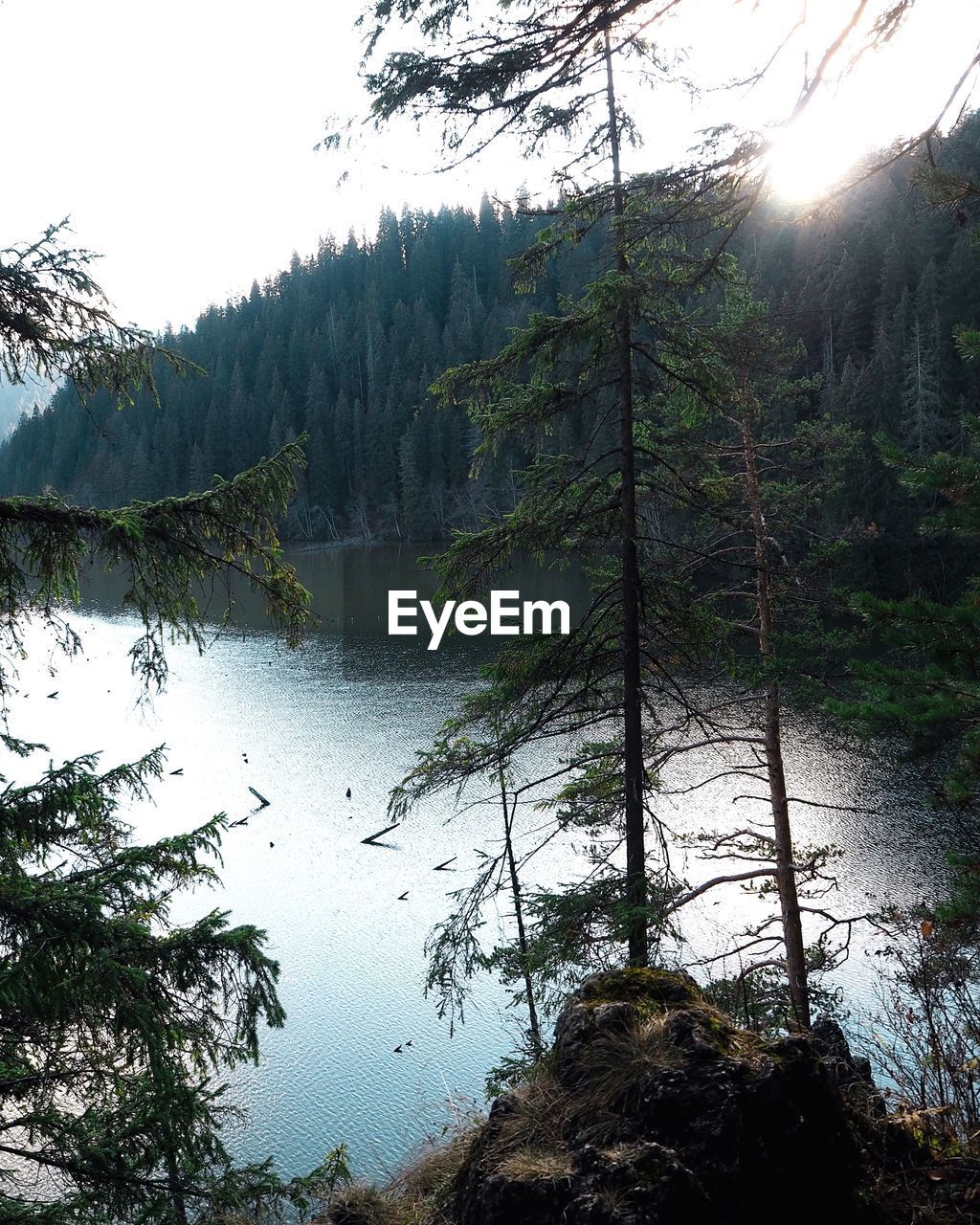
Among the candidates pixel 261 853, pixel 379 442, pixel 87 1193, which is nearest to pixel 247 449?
pixel 379 442

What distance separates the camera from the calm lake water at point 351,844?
38.0 ft

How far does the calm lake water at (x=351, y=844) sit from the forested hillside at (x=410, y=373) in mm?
10105

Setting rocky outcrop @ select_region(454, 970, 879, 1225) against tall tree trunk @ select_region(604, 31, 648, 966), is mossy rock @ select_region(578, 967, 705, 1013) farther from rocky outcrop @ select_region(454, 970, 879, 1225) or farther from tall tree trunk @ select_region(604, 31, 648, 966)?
tall tree trunk @ select_region(604, 31, 648, 966)

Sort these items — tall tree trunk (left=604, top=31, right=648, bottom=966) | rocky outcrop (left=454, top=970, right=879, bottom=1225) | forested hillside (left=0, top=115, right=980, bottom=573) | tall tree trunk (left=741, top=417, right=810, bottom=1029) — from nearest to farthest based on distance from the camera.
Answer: rocky outcrop (left=454, top=970, right=879, bottom=1225)
tall tree trunk (left=604, top=31, right=648, bottom=966)
tall tree trunk (left=741, top=417, right=810, bottom=1029)
forested hillside (left=0, top=115, right=980, bottom=573)

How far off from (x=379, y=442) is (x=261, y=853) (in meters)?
60.3

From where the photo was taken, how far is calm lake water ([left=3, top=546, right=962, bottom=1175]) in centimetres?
1159

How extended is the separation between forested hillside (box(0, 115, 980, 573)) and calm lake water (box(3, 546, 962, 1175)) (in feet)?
33.2

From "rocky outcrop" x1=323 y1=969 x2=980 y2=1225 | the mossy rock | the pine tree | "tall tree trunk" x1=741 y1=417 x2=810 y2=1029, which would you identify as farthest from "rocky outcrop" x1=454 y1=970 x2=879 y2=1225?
"tall tree trunk" x1=741 y1=417 x2=810 y2=1029

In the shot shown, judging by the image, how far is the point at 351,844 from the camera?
61.1 feet

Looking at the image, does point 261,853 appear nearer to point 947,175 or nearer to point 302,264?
point 947,175

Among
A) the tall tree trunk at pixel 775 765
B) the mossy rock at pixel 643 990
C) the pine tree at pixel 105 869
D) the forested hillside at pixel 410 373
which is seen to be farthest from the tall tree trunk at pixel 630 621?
the forested hillside at pixel 410 373

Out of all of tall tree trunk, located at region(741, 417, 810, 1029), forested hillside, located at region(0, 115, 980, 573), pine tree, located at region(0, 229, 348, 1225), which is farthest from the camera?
forested hillside, located at region(0, 115, 980, 573)

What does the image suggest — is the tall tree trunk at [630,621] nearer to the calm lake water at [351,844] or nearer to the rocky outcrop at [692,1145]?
the rocky outcrop at [692,1145]

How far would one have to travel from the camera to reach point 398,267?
10388cm
